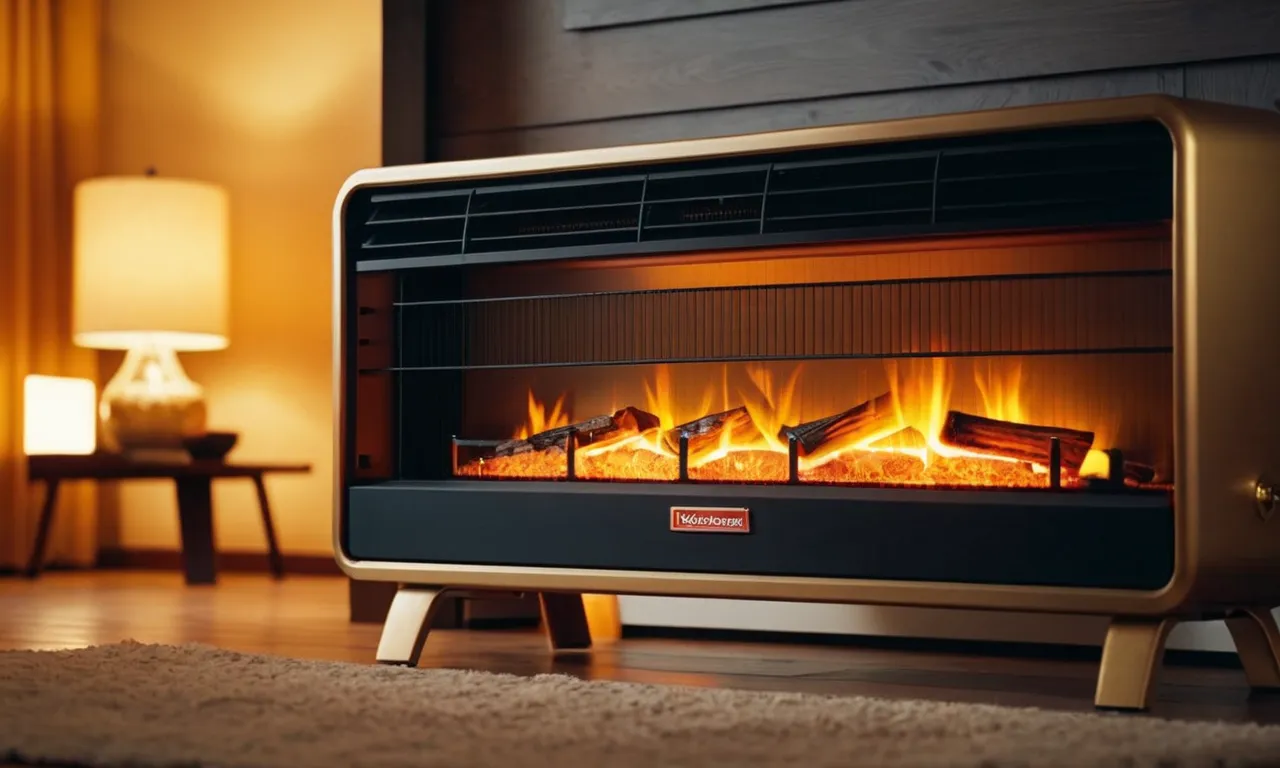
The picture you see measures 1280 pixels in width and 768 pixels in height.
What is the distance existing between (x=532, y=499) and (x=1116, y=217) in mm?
893

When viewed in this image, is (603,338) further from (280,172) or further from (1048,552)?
(280,172)

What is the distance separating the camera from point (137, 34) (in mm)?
5113

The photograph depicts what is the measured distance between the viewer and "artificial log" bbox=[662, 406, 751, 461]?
254cm

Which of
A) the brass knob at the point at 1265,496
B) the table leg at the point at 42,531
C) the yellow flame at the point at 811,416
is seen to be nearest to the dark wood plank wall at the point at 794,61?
the yellow flame at the point at 811,416

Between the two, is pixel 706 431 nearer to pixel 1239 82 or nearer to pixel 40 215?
pixel 1239 82

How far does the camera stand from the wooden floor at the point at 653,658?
2252 millimetres

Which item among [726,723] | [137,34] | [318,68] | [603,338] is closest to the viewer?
[726,723]

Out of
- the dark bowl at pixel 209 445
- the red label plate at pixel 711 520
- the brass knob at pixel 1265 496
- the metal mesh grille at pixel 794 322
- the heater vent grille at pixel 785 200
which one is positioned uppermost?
the heater vent grille at pixel 785 200

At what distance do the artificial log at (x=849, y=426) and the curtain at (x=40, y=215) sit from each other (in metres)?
3.07

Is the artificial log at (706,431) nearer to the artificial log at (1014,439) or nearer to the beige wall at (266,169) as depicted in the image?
the artificial log at (1014,439)

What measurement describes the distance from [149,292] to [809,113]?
2222 mm

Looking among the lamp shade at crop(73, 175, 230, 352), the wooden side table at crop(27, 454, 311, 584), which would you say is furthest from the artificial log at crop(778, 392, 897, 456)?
the lamp shade at crop(73, 175, 230, 352)

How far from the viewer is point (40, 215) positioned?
491 centimetres

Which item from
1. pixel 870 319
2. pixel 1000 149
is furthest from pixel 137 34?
pixel 1000 149
